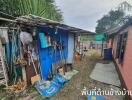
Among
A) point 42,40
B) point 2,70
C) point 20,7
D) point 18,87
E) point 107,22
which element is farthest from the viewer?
point 107,22

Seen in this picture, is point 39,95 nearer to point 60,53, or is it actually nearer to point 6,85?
point 6,85

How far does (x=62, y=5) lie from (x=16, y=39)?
6.27m

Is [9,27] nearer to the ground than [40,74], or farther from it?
farther from it

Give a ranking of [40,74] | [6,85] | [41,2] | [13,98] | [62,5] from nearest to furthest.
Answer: [13,98]
[6,85]
[40,74]
[41,2]
[62,5]

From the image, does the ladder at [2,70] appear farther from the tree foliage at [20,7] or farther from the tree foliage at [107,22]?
the tree foliage at [107,22]

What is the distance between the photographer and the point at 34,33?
13.1 feet

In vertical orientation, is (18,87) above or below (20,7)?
below

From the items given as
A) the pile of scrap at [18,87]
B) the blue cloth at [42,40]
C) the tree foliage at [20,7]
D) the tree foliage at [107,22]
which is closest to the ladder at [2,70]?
the pile of scrap at [18,87]

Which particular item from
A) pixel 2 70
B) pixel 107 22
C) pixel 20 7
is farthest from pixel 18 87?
pixel 107 22

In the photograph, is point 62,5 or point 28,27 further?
point 62,5

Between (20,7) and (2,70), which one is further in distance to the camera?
(20,7)

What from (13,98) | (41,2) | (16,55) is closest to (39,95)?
(13,98)

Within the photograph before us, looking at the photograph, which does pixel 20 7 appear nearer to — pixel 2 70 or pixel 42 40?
pixel 42 40

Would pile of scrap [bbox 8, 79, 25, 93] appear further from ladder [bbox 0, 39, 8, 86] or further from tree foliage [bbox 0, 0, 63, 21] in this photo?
tree foliage [bbox 0, 0, 63, 21]
